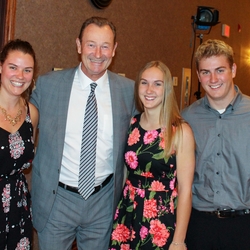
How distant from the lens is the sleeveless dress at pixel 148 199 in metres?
1.99

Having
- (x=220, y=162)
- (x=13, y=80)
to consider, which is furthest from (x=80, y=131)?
(x=220, y=162)

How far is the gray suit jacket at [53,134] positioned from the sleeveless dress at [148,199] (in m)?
0.12

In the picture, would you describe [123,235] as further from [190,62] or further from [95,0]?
[190,62]

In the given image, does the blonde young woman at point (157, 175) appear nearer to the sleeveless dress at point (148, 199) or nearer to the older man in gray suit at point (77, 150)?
the sleeveless dress at point (148, 199)

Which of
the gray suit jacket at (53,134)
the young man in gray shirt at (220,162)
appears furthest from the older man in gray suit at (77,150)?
the young man in gray shirt at (220,162)

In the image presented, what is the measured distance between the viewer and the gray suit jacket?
2088mm

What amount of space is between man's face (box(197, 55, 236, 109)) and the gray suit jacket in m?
0.52

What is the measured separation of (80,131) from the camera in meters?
2.12

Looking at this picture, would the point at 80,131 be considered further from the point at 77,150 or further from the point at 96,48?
the point at 96,48

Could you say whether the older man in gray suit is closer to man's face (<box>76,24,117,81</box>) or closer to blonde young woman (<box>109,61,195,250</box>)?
man's face (<box>76,24,117,81</box>)

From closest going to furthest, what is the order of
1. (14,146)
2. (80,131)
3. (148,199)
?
(14,146) → (148,199) → (80,131)

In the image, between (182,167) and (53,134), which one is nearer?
(182,167)

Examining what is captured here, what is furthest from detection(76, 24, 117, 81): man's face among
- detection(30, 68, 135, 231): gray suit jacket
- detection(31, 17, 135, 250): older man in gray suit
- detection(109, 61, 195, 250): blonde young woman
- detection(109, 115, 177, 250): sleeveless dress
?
detection(109, 115, 177, 250): sleeveless dress

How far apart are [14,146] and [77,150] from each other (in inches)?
14.6
